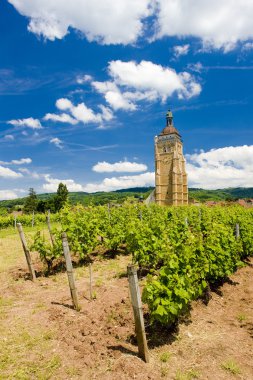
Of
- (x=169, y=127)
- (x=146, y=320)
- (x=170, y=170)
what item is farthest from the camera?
(x=169, y=127)

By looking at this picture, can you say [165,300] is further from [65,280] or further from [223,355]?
[65,280]

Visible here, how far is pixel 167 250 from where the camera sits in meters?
6.28

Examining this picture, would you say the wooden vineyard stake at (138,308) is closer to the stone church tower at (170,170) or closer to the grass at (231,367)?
the grass at (231,367)

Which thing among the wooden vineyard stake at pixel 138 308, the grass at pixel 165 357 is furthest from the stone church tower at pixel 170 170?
the wooden vineyard stake at pixel 138 308

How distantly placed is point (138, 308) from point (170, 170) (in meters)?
67.1

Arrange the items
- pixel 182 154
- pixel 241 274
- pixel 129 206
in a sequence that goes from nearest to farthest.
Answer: pixel 241 274, pixel 129 206, pixel 182 154

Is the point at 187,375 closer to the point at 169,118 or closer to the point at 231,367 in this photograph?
the point at 231,367

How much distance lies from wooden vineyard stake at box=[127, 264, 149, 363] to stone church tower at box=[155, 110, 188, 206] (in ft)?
206

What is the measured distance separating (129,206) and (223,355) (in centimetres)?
1201

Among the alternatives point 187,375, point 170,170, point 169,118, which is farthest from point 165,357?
point 169,118

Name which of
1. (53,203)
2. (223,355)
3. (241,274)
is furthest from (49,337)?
(53,203)

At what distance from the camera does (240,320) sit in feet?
20.5

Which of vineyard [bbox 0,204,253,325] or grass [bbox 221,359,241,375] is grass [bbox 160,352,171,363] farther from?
grass [bbox 221,359,241,375]

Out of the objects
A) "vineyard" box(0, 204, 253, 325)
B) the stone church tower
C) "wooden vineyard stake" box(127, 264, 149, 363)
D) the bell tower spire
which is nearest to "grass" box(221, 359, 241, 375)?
"vineyard" box(0, 204, 253, 325)
